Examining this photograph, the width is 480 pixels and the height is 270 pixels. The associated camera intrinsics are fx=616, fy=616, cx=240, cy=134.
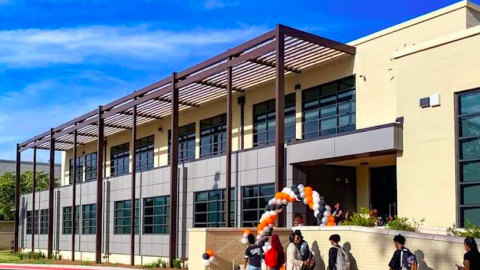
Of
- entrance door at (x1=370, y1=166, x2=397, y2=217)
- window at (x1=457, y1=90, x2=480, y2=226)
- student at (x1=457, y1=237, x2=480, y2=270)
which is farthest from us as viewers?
entrance door at (x1=370, y1=166, x2=397, y2=217)

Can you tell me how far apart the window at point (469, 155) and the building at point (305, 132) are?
0.03m

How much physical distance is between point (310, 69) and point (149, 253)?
13212 millimetres

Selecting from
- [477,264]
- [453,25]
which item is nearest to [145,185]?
[453,25]

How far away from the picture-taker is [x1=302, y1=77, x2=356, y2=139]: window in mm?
23328

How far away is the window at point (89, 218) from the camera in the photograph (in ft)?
127

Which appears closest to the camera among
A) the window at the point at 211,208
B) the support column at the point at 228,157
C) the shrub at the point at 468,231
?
the shrub at the point at 468,231

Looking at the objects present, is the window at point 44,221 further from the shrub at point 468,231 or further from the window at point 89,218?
the shrub at point 468,231

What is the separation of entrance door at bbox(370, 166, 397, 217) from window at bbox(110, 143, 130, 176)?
19.7m

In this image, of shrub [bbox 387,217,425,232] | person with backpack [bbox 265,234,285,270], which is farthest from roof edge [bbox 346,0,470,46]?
person with backpack [bbox 265,234,285,270]

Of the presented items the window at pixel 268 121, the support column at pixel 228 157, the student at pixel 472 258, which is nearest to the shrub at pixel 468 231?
the student at pixel 472 258

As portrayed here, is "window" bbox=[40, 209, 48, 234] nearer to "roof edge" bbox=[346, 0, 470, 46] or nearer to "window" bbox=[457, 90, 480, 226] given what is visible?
"roof edge" bbox=[346, 0, 470, 46]

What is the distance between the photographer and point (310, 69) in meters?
25.1

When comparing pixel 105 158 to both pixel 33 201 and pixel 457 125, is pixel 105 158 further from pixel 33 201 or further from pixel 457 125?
pixel 457 125

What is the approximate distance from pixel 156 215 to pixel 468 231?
19597 millimetres
